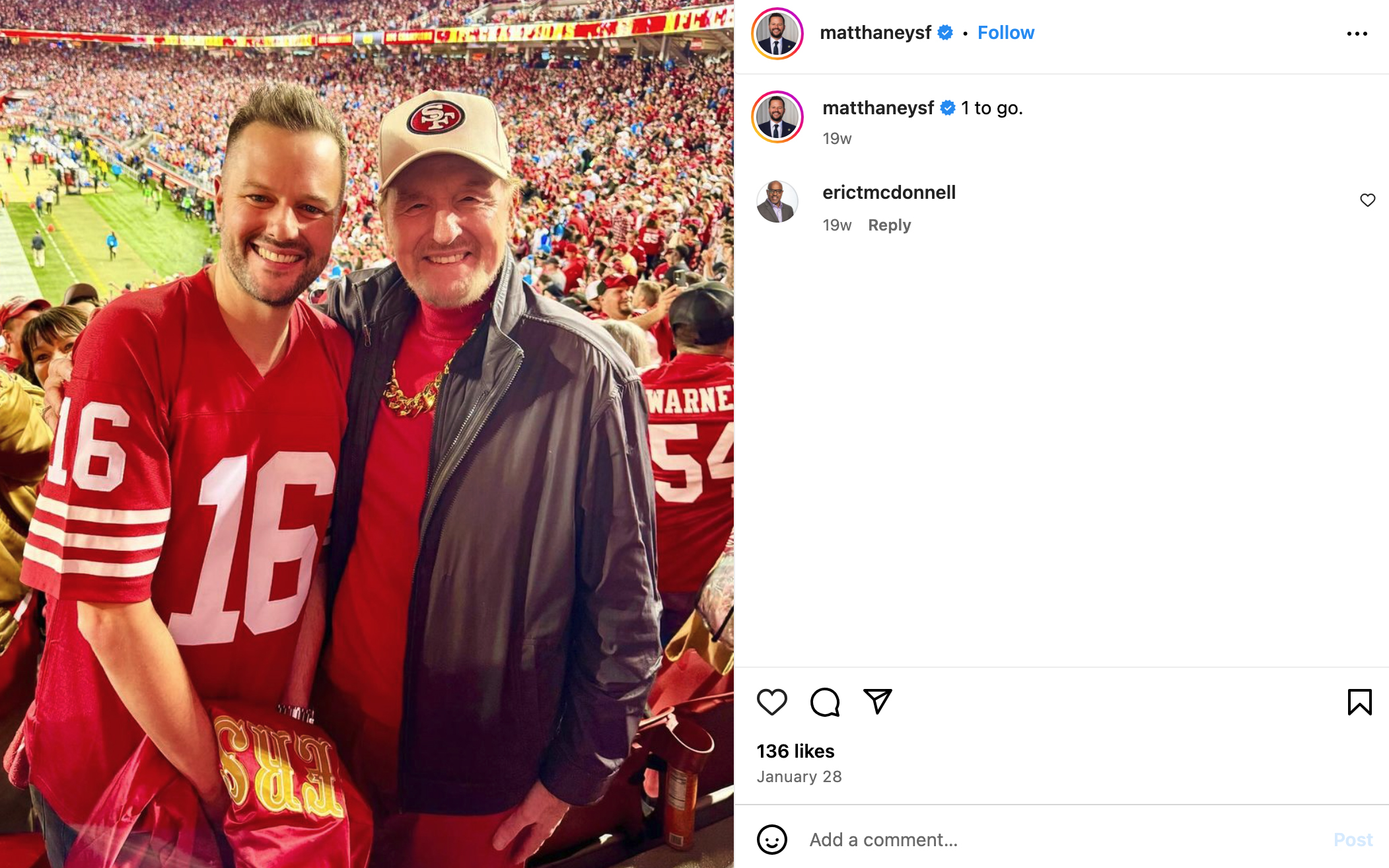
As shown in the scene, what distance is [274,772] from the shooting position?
1.21m

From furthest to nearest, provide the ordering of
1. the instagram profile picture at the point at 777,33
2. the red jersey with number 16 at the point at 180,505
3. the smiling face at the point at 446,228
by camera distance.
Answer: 1. the instagram profile picture at the point at 777,33
2. the smiling face at the point at 446,228
3. the red jersey with number 16 at the point at 180,505

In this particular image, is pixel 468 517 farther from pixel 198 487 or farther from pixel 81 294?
pixel 81 294

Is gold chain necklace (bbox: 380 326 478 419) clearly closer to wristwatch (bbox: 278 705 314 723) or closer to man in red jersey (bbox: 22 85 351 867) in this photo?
man in red jersey (bbox: 22 85 351 867)

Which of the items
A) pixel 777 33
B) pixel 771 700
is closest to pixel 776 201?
pixel 777 33

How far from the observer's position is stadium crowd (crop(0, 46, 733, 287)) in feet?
4.07

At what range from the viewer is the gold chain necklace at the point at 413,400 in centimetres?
124

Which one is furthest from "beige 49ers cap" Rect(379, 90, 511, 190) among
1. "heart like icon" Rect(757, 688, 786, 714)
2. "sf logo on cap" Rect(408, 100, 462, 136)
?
"heart like icon" Rect(757, 688, 786, 714)

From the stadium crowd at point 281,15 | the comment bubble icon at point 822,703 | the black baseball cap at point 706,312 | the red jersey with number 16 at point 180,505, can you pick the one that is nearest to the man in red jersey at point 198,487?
the red jersey with number 16 at point 180,505

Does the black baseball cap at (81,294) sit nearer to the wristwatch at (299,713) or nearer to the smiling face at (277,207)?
the smiling face at (277,207)

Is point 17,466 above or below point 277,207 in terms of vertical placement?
below

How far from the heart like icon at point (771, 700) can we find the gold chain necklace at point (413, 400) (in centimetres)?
58

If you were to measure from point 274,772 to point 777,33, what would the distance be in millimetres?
1110

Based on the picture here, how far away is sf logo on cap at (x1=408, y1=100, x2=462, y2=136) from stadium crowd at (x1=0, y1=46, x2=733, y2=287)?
0.04m

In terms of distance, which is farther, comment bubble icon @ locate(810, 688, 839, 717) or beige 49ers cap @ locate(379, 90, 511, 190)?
comment bubble icon @ locate(810, 688, 839, 717)
